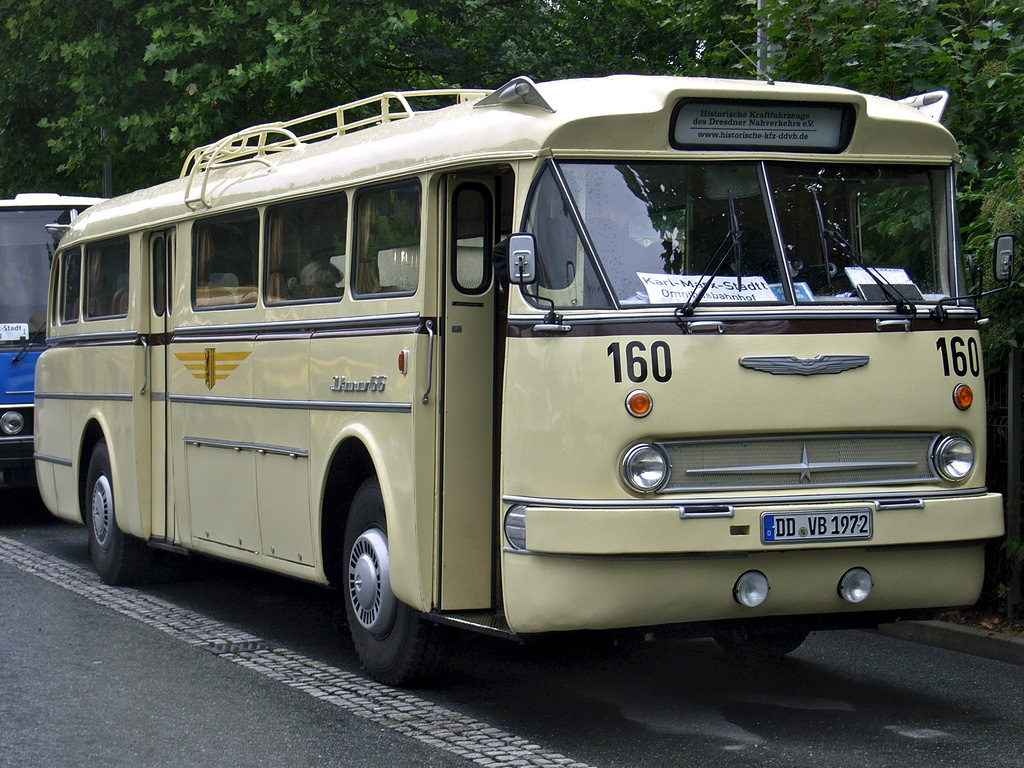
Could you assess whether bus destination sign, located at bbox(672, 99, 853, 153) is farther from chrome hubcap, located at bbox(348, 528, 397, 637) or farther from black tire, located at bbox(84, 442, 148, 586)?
black tire, located at bbox(84, 442, 148, 586)

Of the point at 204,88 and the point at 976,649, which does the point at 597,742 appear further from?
the point at 204,88

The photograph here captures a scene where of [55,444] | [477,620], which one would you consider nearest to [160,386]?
[55,444]

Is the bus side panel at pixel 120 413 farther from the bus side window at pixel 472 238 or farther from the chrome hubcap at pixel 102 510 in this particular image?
the bus side window at pixel 472 238

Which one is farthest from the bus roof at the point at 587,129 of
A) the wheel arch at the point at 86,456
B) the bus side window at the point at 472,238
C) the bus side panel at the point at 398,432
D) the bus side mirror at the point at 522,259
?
the wheel arch at the point at 86,456

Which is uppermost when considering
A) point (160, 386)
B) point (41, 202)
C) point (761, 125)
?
point (41, 202)

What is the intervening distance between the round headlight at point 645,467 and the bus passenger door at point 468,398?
3.84 ft

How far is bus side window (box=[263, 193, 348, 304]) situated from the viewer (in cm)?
834

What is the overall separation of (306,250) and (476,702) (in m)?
2.81

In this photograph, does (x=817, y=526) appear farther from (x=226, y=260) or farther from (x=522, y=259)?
(x=226, y=260)

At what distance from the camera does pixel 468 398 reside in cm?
739

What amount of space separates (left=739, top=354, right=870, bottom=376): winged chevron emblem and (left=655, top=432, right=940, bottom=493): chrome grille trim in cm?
28

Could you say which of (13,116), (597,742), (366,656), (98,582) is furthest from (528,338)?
(13,116)

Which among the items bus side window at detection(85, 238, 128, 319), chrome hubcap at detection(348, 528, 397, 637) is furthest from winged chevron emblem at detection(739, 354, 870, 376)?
bus side window at detection(85, 238, 128, 319)

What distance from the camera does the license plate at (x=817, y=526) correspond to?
646 cm
